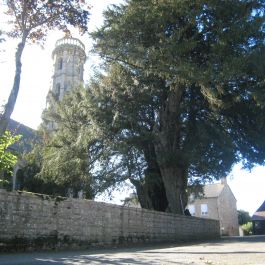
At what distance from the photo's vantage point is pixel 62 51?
67625 mm

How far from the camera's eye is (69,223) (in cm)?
Result: 1461

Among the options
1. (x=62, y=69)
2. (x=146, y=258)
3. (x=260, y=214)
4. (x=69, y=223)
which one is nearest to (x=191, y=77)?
(x=69, y=223)

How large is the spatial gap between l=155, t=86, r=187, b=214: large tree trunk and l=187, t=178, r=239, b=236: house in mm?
34550

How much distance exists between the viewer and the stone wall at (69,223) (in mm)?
12523

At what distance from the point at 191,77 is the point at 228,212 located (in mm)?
48420

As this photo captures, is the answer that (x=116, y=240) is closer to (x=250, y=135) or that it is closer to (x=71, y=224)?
(x=71, y=224)

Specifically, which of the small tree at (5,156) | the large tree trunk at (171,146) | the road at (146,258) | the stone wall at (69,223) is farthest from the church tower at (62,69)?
the road at (146,258)

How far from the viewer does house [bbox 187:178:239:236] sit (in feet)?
196

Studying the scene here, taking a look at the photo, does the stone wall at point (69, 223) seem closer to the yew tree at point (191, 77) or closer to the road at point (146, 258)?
the road at point (146, 258)

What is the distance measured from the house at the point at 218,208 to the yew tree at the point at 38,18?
46.2 meters

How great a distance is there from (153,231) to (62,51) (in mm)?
52191

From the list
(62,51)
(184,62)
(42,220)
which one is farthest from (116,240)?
(62,51)

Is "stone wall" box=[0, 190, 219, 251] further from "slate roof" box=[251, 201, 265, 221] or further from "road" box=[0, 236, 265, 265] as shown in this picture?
"slate roof" box=[251, 201, 265, 221]

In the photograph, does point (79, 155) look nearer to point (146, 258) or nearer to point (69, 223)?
point (69, 223)
